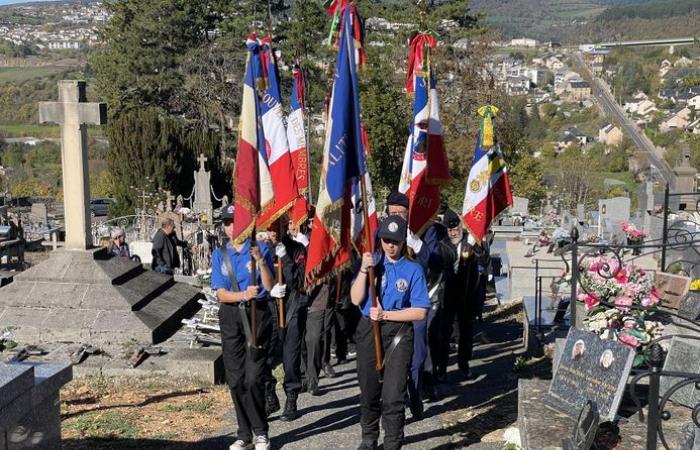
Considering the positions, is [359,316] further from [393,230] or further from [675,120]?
[675,120]

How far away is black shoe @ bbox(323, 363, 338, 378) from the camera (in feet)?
31.1

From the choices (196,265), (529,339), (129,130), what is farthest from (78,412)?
(129,130)

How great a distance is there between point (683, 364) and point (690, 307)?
232 cm

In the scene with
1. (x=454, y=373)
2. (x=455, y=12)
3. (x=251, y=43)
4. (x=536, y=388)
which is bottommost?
(x=454, y=373)

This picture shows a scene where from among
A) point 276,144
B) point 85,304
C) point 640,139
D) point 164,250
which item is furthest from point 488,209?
point 640,139

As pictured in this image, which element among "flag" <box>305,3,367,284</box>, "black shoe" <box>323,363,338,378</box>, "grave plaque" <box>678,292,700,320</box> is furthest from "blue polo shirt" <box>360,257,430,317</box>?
"grave plaque" <box>678,292,700,320</box>

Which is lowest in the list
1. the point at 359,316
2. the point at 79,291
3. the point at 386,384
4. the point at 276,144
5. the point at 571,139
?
the point at 386,384

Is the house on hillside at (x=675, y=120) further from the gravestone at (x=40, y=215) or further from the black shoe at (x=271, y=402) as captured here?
the black shoe at (x=271, y=402)

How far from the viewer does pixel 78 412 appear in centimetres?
788

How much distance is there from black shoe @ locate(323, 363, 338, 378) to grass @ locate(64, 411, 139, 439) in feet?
7.93

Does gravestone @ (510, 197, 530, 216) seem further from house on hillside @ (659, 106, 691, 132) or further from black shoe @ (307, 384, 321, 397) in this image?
house on hillside @ (659, 106, 691, 132)

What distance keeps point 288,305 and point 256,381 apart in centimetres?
170

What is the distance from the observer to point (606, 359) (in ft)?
19.6

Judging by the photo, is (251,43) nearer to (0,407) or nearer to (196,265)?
(0,407)
